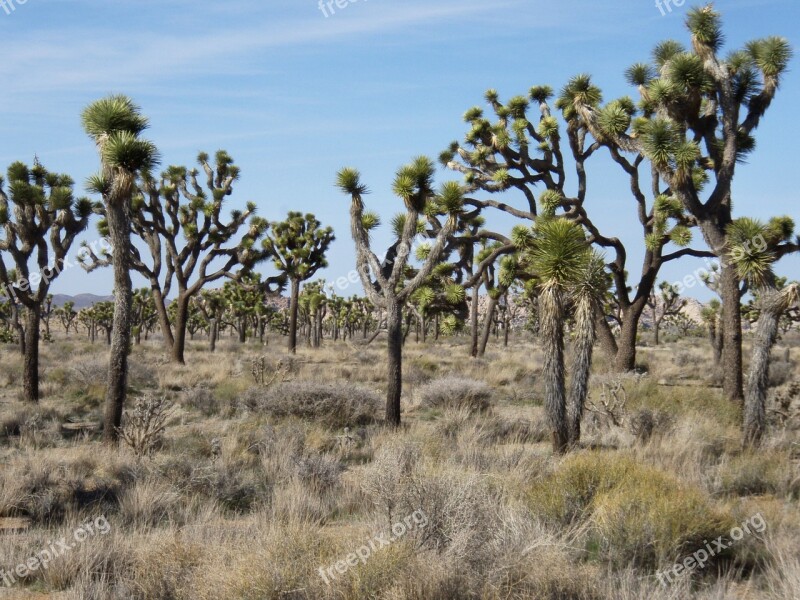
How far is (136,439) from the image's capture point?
385 inches

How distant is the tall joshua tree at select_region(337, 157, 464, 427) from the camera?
12.7 m

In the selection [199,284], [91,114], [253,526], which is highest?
[91,114]

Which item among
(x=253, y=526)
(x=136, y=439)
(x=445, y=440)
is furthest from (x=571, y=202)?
(x=253, y=526)

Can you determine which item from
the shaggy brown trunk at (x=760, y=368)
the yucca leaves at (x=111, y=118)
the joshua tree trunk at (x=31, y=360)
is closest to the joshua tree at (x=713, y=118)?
the shaggy brown trunk at (x=760, y=368)

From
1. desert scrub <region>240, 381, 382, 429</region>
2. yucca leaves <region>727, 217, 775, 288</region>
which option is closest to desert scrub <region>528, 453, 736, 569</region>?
yucca leaves <region>727, 217, 775, 288</region>

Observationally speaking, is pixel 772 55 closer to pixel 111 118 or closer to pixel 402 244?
pixel 402 244

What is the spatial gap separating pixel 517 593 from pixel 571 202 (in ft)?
47.9

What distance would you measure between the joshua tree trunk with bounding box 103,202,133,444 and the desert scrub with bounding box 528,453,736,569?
6666 millimetres

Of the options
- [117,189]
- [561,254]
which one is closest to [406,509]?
[561,254]

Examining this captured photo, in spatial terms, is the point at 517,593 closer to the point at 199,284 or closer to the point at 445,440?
the point at 445,440

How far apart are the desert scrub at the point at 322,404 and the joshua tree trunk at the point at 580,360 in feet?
15.0

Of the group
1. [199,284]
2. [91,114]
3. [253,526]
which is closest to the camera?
[253,526]

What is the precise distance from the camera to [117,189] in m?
10.2

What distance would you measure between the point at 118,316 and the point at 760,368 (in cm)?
964
